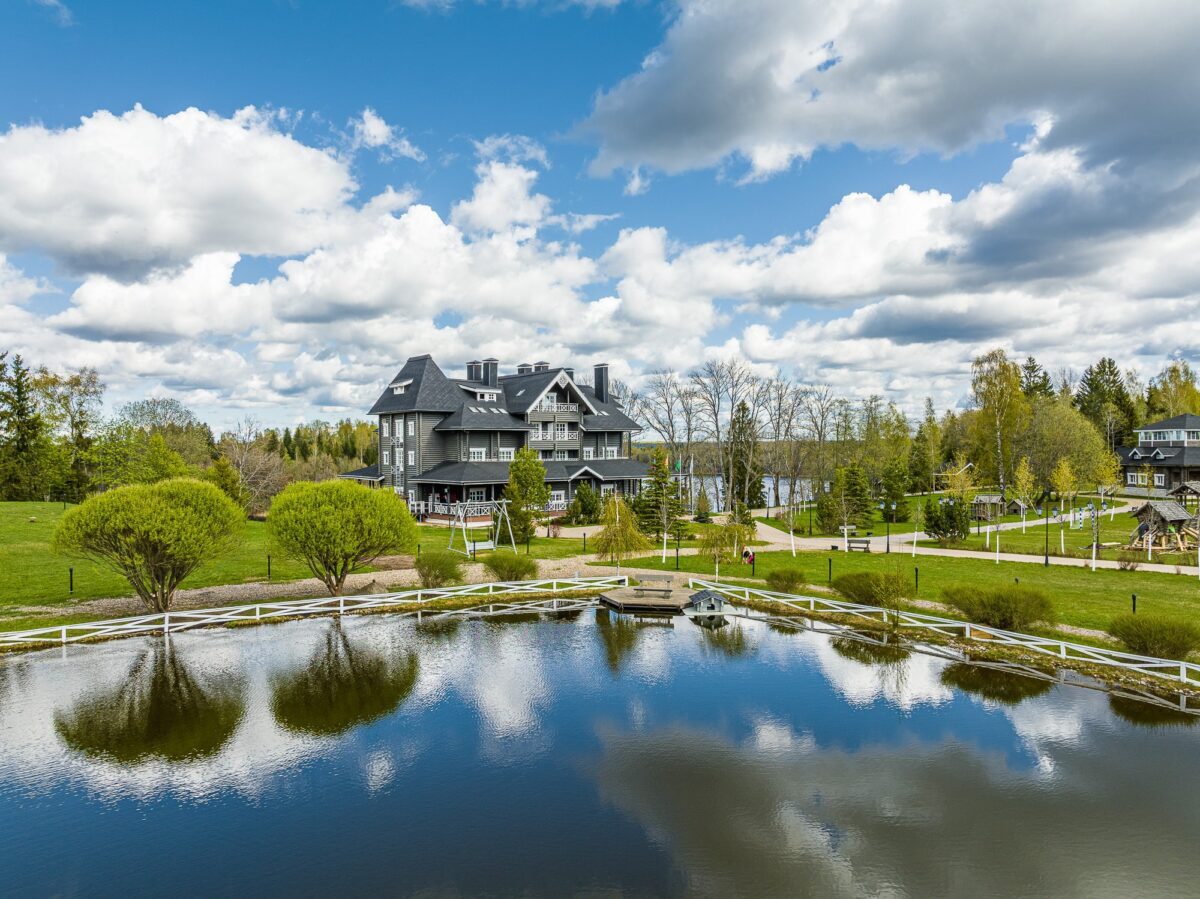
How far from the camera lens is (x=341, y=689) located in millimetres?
18594

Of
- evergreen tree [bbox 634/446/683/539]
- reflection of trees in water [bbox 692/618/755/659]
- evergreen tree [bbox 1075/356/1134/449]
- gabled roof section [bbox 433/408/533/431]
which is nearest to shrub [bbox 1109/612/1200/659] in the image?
reflection of trees in water [bbox 692/618/755/659]

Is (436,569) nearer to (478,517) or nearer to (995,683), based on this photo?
(995,683)

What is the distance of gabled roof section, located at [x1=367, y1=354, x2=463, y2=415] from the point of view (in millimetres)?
56875

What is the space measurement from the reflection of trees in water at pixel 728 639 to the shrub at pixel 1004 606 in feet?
25.9

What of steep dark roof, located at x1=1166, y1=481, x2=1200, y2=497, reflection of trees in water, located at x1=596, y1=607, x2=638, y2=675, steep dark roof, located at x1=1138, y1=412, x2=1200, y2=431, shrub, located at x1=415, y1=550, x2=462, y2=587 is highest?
steep dark roof, located at x1=1138, y1=412, x2=1200, y2=431

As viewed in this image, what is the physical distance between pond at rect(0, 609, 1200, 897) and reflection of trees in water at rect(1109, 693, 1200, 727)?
0.31 ft

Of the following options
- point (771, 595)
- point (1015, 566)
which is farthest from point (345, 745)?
point (1015, 566)

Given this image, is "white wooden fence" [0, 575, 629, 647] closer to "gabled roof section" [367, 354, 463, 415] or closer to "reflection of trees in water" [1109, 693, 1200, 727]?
"reflection of trees in water" [1109, 693, 1200, 727]

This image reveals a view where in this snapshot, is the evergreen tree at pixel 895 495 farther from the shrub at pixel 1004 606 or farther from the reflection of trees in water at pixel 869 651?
the reflection of trees in water at pixel 869 651

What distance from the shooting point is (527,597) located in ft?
97.6

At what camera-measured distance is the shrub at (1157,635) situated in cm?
1892

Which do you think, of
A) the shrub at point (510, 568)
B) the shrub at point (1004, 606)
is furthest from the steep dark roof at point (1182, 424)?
the shrub at point (510, 568)

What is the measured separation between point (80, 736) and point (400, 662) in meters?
7.95

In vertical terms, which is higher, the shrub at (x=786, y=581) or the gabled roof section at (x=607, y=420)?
the gabled roof section at (x=607, y=420)
